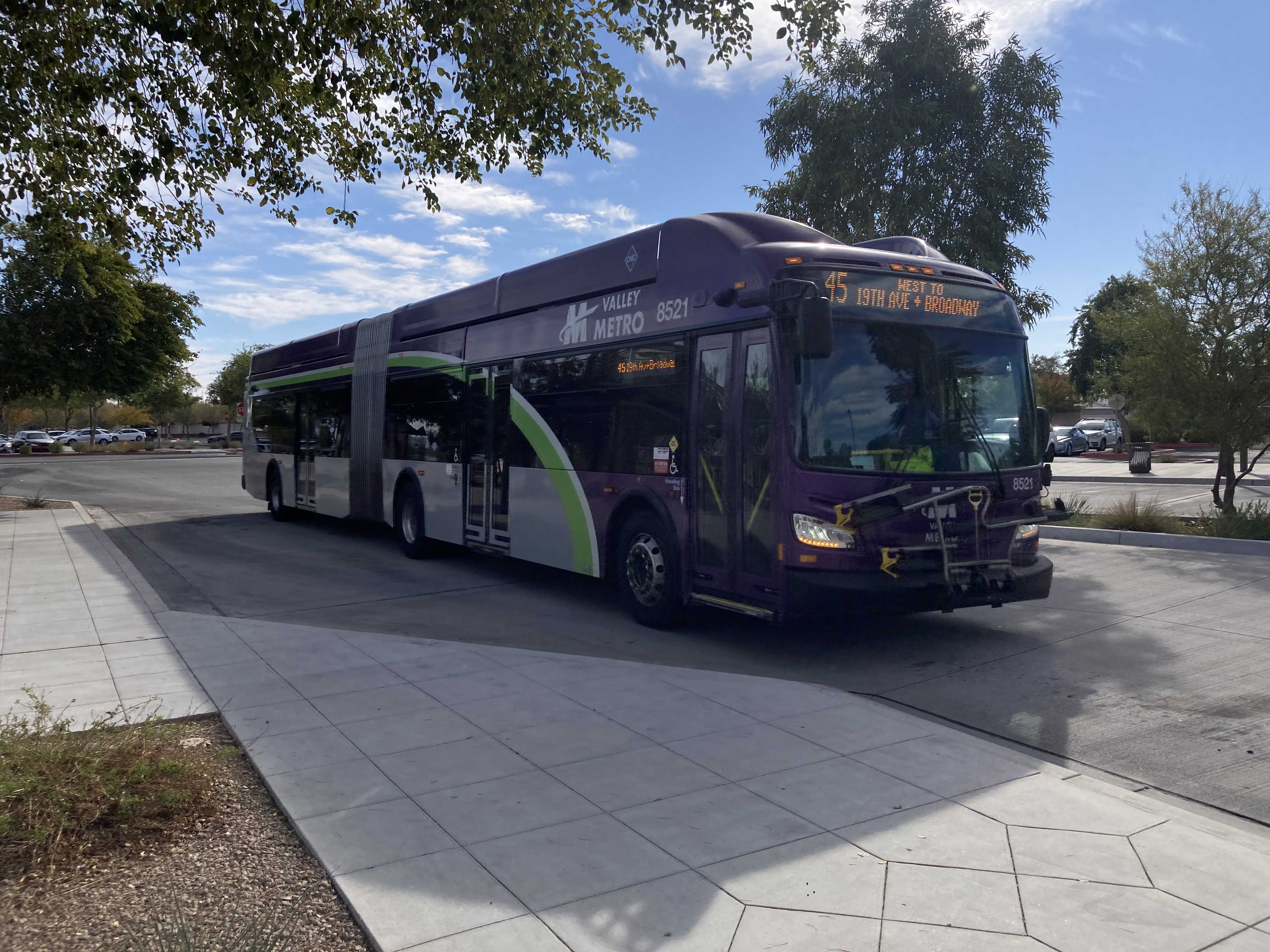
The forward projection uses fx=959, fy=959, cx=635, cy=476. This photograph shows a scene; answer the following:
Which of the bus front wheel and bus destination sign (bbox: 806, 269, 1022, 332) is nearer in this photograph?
bus destination sign (bbox: 806, 269, 1022, 332)

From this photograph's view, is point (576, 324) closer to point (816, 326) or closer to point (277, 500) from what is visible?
point (816, 326)

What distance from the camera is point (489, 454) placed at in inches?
455

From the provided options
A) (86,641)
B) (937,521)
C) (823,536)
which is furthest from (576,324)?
(86,641)

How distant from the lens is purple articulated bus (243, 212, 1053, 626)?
23.6 feet

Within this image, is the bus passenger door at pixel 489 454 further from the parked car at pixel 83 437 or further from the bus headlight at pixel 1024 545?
the parked car at pixel 83 437

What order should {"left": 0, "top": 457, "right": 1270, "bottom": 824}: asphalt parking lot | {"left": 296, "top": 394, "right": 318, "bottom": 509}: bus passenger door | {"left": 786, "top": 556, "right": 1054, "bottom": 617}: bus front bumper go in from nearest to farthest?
{"left": 0, "top": 457, "right": 1270, "bottom": 824}: asphalt parking lot, {"left": 786, "top": 556, "right": 1054, "bottom": 617}: bus front bumper, {"left": 296, "top": 394, "right": 318, "bottom": 509}: bus passenger door

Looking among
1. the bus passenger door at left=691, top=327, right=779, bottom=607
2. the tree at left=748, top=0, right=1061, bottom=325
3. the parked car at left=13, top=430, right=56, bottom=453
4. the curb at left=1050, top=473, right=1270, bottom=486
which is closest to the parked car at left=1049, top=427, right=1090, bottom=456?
the curb at left=1050, top=473, right=1270, bottom=486

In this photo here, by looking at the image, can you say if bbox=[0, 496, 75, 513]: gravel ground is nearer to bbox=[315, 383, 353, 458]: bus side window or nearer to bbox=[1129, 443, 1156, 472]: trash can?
bbox=[315, 383, 353, 458]: bus side window

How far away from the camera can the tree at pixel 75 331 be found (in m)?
22.1

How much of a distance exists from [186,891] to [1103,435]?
2044 inches

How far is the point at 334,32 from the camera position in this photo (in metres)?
7.71

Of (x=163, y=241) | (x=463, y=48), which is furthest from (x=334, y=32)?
(x=163, y=241)

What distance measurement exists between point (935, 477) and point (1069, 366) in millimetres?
61299

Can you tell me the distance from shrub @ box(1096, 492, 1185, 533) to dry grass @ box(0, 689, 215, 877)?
1340 cm
